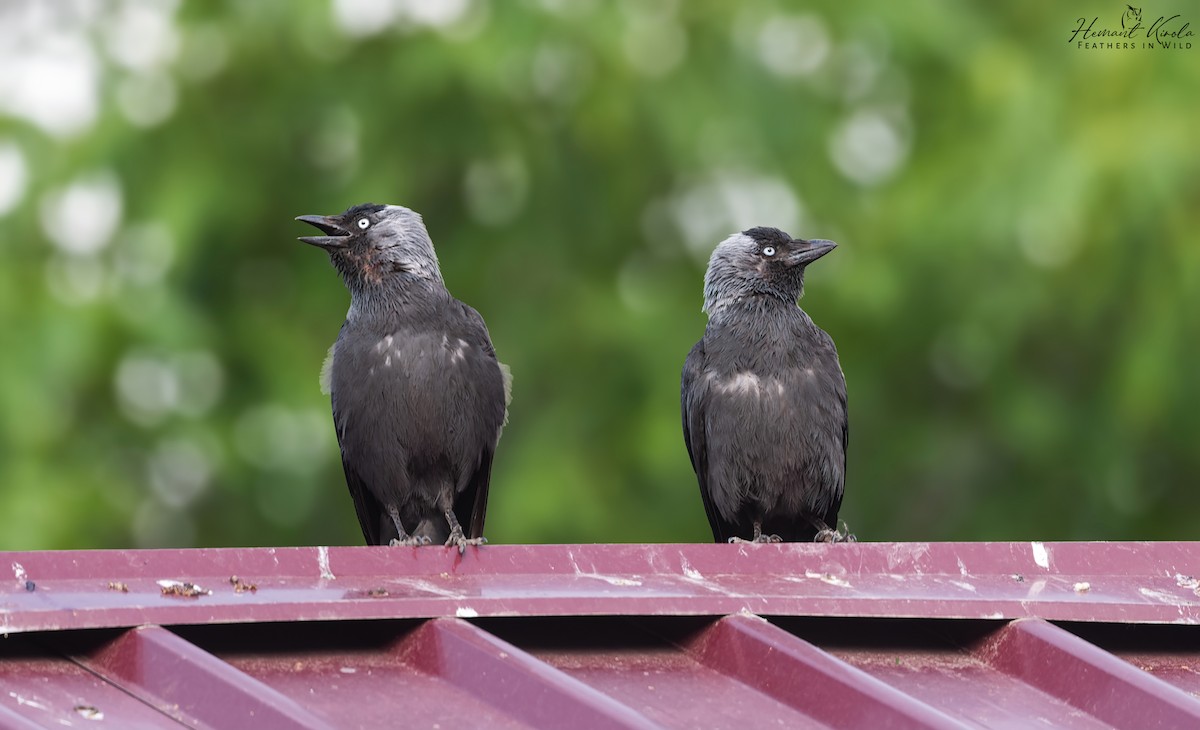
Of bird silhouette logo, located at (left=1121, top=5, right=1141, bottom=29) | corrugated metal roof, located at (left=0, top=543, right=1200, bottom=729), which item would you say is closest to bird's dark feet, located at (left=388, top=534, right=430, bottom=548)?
corrugated metal roof, located at (left=0, top=543, right=1200, bottom=729)

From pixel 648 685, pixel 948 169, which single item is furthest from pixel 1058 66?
pixel 648 685

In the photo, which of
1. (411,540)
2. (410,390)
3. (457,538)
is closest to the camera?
(457,538)

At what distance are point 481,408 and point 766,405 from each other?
102 cm

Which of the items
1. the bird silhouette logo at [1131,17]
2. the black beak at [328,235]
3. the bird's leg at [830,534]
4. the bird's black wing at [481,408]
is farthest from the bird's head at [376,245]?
the bird silhouette logo at [1131,17]

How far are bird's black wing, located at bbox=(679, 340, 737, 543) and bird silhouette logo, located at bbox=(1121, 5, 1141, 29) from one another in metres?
4.65

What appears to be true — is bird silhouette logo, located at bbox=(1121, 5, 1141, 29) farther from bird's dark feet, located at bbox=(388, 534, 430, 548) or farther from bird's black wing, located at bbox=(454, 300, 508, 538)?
bird's dark feet, located at bbox=(388, 534, 430, 548)

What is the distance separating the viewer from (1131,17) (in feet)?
34.2

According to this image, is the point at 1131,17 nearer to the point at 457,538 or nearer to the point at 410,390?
A: the point at 410,390

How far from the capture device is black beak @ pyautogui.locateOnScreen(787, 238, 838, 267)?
23.0 feet

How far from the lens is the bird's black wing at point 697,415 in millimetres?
6734

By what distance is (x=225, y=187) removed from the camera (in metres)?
11.1

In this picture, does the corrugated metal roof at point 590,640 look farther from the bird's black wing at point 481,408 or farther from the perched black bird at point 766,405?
the perched black bird at point 766,405

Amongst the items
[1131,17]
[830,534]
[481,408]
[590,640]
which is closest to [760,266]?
[830,534]

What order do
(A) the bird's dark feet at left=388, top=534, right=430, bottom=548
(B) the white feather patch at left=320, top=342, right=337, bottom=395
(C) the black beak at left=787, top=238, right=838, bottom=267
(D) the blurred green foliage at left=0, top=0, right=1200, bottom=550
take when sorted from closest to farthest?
(A) the bird's dark feet at left=388, top=534, right=430, bottom=548 → (B) the white feather patch at left=320, top=342, right=337, bottom=395 → (C) the black beak at left=787, top=238, right=838, bottom=267 → (D) the blurred green foliage at left=0, top=0, right=1200, bottom=550
